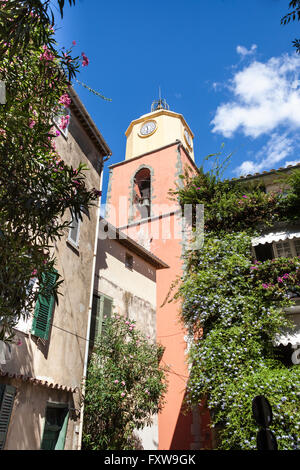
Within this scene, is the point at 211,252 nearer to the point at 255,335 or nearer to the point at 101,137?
the point at 255,335

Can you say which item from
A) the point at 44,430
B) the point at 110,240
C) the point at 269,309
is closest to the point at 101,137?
the point at 110,240

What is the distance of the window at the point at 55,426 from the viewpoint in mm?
8250

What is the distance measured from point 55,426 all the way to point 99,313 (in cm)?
398

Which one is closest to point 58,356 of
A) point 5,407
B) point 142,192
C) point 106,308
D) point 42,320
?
point 42,320

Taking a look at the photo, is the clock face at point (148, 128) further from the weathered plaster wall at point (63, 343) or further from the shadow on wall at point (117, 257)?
the weathered plaster wall at point (63, 343)

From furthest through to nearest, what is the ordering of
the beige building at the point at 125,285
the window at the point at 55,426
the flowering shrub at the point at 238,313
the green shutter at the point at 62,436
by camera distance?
1. the beige building at the point at 125,285
2. the flowering shrub at the point at 238,313
3. the green shutter at the point at 62,436
4. the window at the point at 55,426

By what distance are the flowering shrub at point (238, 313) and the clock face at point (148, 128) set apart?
1442cm

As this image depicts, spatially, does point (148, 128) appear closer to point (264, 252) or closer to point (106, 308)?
point (264, 252)

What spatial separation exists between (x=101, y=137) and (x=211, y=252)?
5.72 m

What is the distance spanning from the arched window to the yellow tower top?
159cm

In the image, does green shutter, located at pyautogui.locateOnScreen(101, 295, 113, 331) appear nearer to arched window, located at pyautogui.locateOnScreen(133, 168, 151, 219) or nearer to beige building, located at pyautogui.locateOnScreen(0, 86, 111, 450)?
beige building, located at pyautogui.locateOnScreen(0, 86, 111, 450)

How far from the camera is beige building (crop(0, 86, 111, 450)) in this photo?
730 centimetres

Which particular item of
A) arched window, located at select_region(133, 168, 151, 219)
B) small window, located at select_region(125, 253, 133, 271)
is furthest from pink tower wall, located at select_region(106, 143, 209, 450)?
small window, located at select_region(125, 253, 133, 271)

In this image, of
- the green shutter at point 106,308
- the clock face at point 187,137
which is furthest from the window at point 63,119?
the clock face at point 187,137
